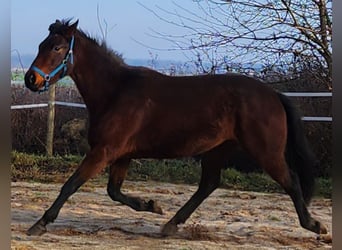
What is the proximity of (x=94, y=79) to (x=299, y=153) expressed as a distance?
1.38 m

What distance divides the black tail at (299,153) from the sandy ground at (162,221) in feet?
0.38

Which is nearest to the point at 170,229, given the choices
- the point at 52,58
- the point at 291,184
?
the point at 291,184

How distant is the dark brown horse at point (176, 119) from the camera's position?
4.00 metres

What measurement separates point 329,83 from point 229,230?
3.73 ft

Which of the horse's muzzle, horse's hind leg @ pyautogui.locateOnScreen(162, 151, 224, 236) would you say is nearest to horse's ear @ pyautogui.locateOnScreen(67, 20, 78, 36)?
the horse's muzzle

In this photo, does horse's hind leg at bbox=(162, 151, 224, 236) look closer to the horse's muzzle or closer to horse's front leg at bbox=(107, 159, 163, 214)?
horse's front leg at bbox=(107, 159, 163, 214)

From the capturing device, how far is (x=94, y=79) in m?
4.20

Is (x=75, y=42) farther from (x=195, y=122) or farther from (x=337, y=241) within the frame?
(x=337, y=241)

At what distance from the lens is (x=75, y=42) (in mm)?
4109

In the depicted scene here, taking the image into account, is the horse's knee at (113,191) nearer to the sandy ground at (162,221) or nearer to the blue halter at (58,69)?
the sandy ground at (162,221)

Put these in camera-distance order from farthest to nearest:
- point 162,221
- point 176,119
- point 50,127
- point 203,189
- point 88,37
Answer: point 50,127 → point 162,221 → point 203,189 → point 88,37 → point 176,119

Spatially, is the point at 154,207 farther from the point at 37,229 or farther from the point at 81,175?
the point at 37,229

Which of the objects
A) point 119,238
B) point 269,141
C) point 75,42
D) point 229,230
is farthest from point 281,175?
point 75,42

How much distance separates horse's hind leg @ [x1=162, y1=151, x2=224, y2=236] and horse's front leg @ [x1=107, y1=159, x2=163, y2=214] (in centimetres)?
20
